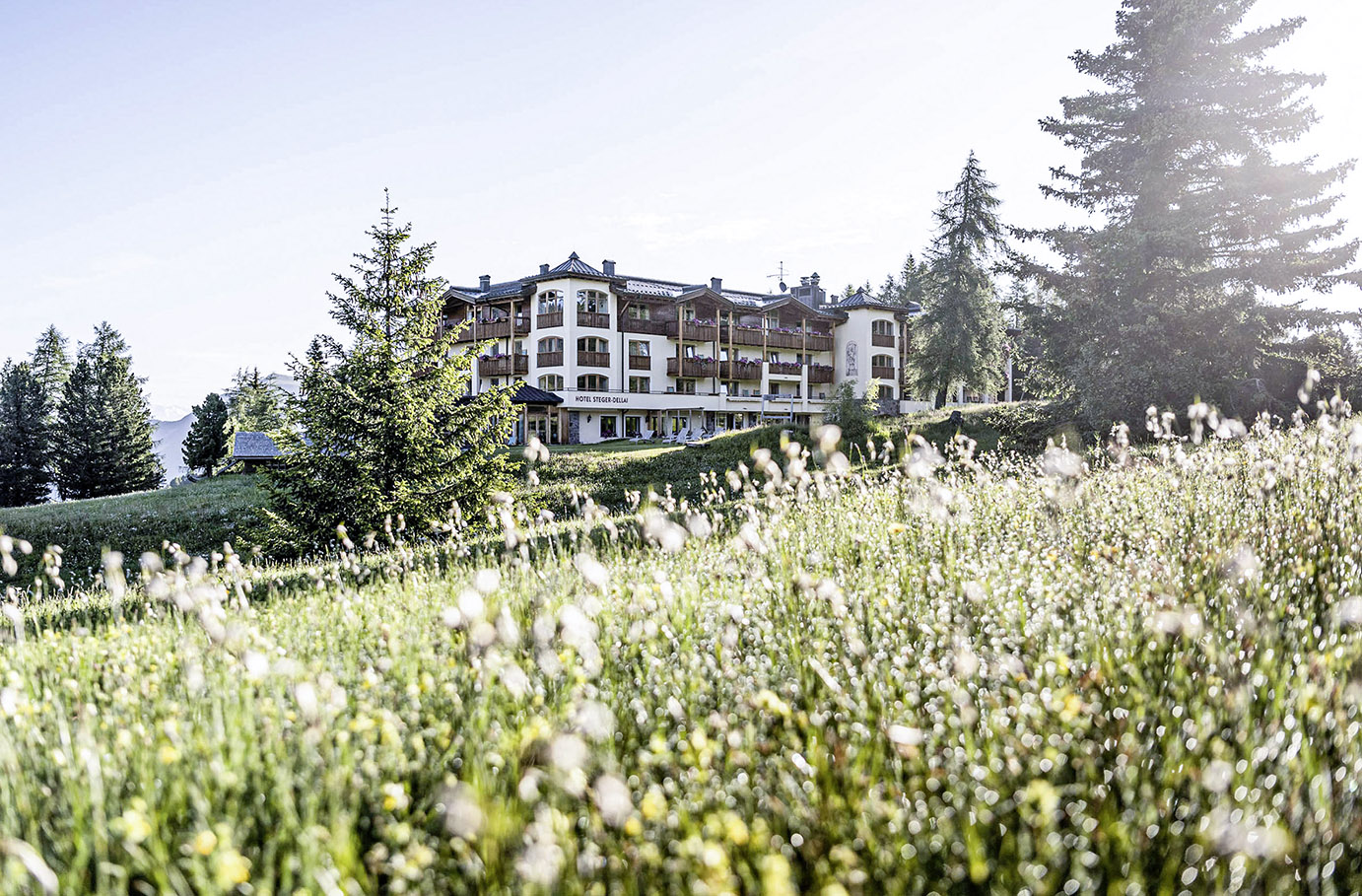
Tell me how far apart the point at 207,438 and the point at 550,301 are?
79.5 feet

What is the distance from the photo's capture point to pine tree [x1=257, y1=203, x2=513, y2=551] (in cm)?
1485

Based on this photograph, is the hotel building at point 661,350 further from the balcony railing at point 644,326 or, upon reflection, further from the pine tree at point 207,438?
the pine tree at point 207,438

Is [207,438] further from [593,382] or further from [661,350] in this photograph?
[661,350]

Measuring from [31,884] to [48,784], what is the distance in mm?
799

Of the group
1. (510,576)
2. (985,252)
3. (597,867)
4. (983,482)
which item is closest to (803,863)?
(597,867)

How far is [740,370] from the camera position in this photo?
55219 mm

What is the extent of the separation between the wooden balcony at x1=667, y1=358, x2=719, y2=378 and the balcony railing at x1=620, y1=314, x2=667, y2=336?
1.90 m

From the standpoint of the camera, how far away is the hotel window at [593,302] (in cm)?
5069

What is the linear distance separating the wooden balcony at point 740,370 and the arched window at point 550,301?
36.1ft

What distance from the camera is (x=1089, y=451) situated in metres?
13.0

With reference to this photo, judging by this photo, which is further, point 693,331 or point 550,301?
point 693,331

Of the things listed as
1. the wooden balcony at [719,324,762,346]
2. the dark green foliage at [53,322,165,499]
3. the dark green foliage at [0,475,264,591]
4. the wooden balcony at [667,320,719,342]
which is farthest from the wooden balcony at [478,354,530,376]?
the dark green foliage at [0,475,264,591]

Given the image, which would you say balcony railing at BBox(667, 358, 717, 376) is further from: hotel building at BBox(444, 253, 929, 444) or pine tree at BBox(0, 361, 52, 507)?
pine tree at BBox(0, 361, 52, 507)

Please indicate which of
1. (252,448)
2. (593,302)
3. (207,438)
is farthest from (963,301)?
(207,438)
